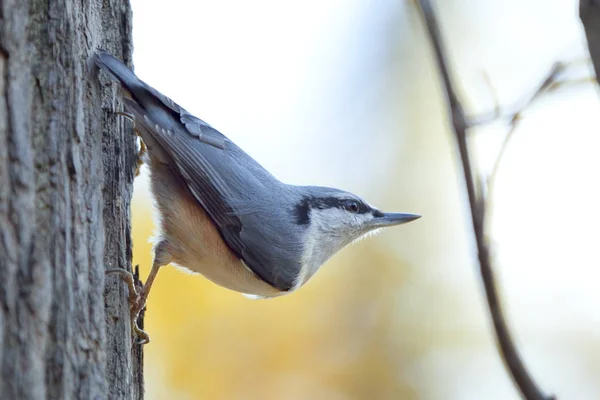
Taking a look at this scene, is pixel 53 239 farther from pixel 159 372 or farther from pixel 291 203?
pixel 159 372

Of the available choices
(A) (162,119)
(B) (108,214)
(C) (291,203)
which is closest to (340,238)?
(C) (291,203)

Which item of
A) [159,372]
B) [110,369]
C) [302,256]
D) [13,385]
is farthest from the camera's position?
[159,372]

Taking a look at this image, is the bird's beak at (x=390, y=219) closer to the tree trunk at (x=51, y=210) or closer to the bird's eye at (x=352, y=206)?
the bird's eye at (x=352, y=206)

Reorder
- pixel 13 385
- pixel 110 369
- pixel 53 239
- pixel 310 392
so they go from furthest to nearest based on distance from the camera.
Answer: pixel 310 392 < pixel 110 369 < pixel 53 239 < pixel 13 385

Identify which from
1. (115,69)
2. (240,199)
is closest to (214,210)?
(240,199)

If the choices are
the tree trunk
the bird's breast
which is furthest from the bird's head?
the tree trunk

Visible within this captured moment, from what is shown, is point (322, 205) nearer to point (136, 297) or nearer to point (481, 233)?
point (136, 297)

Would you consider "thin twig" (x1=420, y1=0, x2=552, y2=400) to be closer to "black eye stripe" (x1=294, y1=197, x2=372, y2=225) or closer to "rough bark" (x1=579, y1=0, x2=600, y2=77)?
"rough bark" (x1=579, y1=0, x2=600, y2=77)
